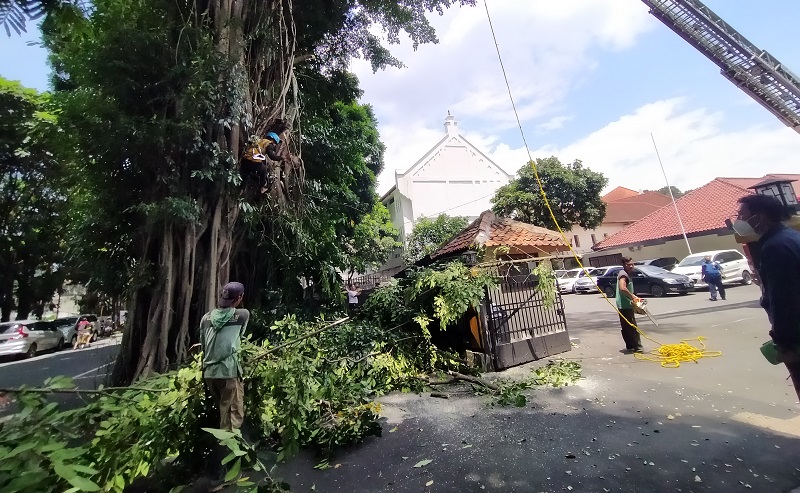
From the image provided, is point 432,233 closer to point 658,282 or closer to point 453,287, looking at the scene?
point 658,282

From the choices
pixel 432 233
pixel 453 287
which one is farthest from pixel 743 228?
pixel 432 233

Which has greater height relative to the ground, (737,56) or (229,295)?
(737,56)

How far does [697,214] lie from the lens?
20328 millimetres

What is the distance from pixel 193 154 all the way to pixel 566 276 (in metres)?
22.9

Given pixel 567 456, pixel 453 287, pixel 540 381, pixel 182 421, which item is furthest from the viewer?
pixel 453 287

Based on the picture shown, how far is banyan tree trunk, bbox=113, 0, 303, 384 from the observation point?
15.7 feet

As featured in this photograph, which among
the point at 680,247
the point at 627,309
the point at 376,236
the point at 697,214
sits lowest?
the point at 627,309

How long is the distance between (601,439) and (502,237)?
388 cm

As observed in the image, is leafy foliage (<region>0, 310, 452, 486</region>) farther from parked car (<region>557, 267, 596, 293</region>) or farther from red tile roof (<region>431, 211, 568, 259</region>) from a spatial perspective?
parked car (<region>557, 267, 596, 293</region>)

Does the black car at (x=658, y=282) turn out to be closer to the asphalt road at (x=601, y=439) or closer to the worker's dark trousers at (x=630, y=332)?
the worker's dark trousers at (x=630, y=332)

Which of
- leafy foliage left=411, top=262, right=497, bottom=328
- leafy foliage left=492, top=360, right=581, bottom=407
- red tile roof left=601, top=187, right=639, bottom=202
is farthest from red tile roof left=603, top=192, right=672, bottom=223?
leafy foliage left=411, top=262, right=497, bottom=328

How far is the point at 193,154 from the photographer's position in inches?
207

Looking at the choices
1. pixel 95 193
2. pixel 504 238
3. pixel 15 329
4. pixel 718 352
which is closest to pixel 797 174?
pixel 718 352

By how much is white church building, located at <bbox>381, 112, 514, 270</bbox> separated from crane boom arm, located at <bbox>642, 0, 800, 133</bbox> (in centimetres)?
1876
